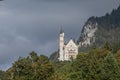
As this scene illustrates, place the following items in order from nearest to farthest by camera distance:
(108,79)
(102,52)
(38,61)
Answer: (108,79)
(38,61)
(102,52)

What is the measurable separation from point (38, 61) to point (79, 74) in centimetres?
1176

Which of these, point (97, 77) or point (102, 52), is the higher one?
point (102, 52)

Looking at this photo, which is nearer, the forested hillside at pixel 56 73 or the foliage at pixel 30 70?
the forested hillside at pixel 56 73

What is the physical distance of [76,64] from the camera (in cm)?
13112

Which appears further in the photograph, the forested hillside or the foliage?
the foliage

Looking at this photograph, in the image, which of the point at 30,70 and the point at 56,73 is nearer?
the point at 30,70

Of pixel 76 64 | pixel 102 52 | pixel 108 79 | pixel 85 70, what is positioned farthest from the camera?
pixel 102 52

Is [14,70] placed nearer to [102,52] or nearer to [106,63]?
[106,63]

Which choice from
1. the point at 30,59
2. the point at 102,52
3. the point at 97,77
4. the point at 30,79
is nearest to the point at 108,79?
the point at 97,77

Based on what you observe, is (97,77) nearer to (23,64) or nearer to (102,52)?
(23,64)

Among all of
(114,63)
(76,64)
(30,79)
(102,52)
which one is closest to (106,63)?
(114,63)

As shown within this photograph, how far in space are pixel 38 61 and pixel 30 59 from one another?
296 centimetres

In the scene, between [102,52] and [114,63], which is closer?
[114,63]

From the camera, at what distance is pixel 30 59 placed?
123 meters
